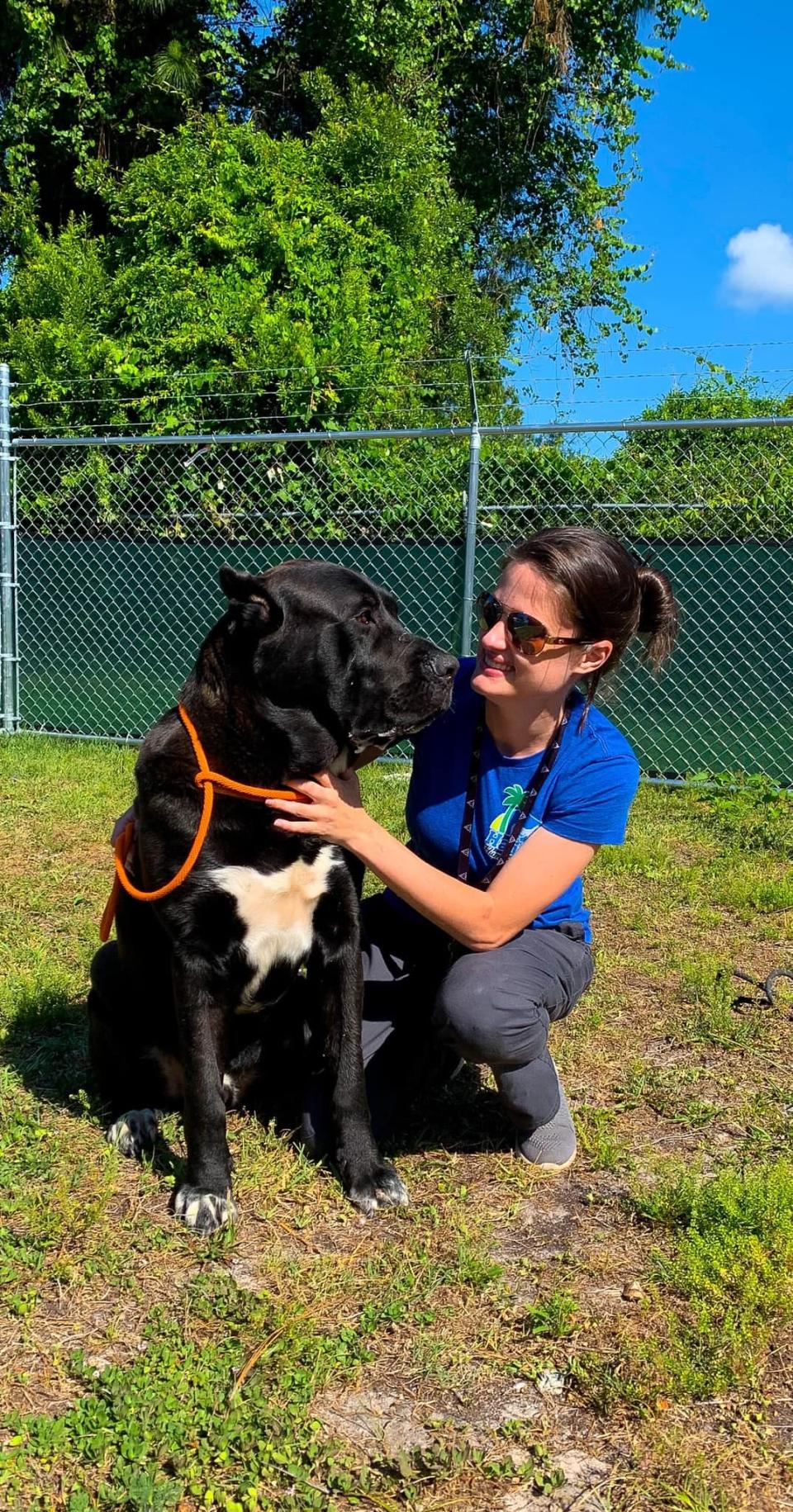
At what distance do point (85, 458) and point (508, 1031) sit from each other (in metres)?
7.21

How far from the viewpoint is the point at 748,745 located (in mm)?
6406

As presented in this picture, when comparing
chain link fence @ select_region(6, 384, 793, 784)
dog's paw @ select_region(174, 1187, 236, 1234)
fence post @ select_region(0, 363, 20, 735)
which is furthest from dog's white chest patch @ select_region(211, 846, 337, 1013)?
fence post @ select_region(0, 363, 20, 735)

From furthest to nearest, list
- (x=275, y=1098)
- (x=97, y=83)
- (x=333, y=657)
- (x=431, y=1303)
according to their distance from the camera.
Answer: (x=97, y=83) < (x=275, y=1098) < (x=333, y=657) < (x=431, y=1303)

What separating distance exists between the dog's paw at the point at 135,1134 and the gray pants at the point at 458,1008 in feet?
1.21

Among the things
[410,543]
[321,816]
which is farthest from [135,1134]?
[410,543]

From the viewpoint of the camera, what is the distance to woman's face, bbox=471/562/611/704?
8.47 feet

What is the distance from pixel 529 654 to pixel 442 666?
0.20 m

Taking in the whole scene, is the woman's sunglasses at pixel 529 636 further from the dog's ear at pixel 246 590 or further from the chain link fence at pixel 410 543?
the chain link fence at pixel 410 543

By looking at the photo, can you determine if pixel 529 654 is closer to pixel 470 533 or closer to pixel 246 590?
pixel 246 590

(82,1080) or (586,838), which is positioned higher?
(586,838)

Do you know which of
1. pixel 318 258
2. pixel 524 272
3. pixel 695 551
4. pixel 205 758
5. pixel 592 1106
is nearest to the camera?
pixel 205 758

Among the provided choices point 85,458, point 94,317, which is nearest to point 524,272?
point 94,317

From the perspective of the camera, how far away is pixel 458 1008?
257 cm

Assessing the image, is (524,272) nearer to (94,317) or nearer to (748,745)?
(94,317)
